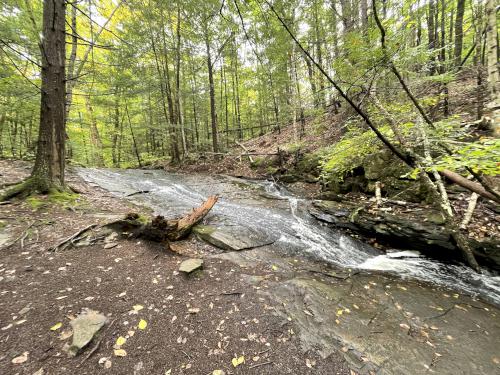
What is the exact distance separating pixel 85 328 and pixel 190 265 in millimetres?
1593

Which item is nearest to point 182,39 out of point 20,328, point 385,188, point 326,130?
point 326,130

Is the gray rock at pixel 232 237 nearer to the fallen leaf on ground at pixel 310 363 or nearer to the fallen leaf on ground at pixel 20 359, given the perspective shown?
the fallen leaf on ground at pixel 310 363

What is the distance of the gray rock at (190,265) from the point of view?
3.68m

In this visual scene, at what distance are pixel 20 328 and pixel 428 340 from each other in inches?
187

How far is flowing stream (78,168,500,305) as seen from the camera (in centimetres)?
445

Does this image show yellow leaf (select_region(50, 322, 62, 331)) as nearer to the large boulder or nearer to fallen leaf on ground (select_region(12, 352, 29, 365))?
fallen leaf on ground (select_region(12, 352, 29, 365))

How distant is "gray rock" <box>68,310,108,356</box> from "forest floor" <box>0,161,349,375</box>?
63mm

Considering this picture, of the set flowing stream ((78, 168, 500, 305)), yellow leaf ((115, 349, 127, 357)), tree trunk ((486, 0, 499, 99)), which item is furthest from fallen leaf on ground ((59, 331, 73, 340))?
tree trunk ((486, 0, 499, 99))

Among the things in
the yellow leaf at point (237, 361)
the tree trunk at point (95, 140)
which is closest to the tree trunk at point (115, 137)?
the tree trunk at point (95, 140)

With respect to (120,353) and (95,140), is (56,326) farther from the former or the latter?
(95,140)

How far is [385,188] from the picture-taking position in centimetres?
680

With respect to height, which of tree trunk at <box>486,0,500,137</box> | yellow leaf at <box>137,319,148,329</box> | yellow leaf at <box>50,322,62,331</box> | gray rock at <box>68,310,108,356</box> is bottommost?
yellow leaf at <box>137,319,148,329</box>

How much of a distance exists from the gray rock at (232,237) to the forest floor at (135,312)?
2.21ft

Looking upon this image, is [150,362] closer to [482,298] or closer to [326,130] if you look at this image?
[482,298]
